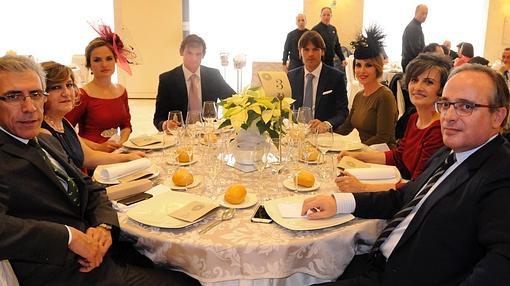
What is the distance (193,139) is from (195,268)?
1.03 metres

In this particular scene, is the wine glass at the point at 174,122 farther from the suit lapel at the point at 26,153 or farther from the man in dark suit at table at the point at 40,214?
the suit lapel at the point at 26,153

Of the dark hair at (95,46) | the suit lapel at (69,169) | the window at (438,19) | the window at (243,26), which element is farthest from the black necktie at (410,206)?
the window at (438,19)

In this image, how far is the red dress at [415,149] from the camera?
6.70 ft

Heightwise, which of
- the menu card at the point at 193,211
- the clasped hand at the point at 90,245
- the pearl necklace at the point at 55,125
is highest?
the pearl necklace at the point at 55,125

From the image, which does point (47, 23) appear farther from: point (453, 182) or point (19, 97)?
point (453, 182)

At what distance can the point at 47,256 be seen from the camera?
1332 mm

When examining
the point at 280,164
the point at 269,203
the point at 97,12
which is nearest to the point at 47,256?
the point at 269,203

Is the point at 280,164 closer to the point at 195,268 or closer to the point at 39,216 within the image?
the point at 195,268

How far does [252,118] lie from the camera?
6.41 feet

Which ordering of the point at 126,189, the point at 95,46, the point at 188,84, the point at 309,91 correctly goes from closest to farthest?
the point at 126,189 < the point at 95,46 < the point at 188,84 < the point at 309,91

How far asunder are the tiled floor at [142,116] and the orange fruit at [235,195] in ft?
15.0

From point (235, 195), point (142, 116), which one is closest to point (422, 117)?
point (235, 195)

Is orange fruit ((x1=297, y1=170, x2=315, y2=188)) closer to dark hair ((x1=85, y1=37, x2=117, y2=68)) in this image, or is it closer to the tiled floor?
dark hair ((x1=85, y1=37, x2=117, y2=68))

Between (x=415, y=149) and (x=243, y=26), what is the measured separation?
7.30m
